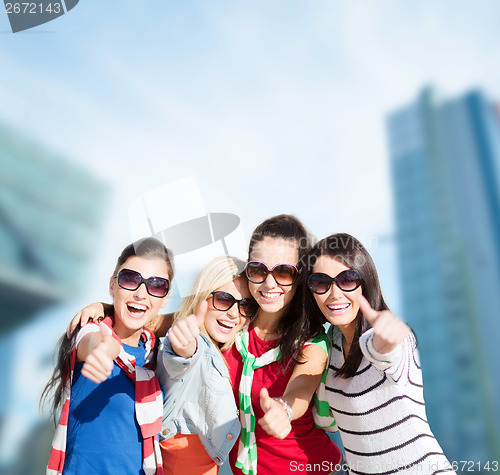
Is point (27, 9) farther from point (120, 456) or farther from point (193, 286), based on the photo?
point (120, 456)

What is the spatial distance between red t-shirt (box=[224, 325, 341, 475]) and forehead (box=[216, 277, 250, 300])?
0.85ft

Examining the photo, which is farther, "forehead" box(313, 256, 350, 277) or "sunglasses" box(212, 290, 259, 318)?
"sunglasses" box(212, 290, 259, 318)

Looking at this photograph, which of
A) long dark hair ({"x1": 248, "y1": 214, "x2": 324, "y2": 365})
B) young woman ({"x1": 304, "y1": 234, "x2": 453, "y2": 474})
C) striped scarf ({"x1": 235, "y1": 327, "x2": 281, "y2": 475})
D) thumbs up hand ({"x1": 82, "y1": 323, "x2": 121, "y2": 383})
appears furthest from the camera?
long dark hair ({"x1": 248, "y1": 214, "x2": 324, "y2": 365})

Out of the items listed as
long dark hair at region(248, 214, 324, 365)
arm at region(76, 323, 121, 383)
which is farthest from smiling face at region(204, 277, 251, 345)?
arm at region(76, 323, 121, 383)

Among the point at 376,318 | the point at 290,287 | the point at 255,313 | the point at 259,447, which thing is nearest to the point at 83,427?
the point at 259,447

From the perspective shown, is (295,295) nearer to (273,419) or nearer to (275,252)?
(275,252)

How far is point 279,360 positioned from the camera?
192 cm

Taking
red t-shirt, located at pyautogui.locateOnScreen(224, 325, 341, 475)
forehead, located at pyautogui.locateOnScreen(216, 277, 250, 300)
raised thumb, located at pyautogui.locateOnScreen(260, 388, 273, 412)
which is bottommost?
red t-shirt, located at pyautogui.locateOnScreen(224, 325, 341, 475)

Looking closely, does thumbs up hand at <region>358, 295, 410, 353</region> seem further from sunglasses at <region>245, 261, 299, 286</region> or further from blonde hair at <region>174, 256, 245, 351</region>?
blonde hair at <region>174, 256, 245, 351</region>

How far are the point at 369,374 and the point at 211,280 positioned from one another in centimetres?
90

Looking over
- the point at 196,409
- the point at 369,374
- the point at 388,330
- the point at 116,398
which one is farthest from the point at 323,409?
the point at 116,398

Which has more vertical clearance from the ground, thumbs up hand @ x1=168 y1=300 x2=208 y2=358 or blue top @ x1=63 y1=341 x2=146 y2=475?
thumbs up hand @ x1=168 y1=300 x2=208 y2=358

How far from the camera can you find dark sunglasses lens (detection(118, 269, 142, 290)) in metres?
1.84

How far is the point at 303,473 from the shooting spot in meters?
1.82
